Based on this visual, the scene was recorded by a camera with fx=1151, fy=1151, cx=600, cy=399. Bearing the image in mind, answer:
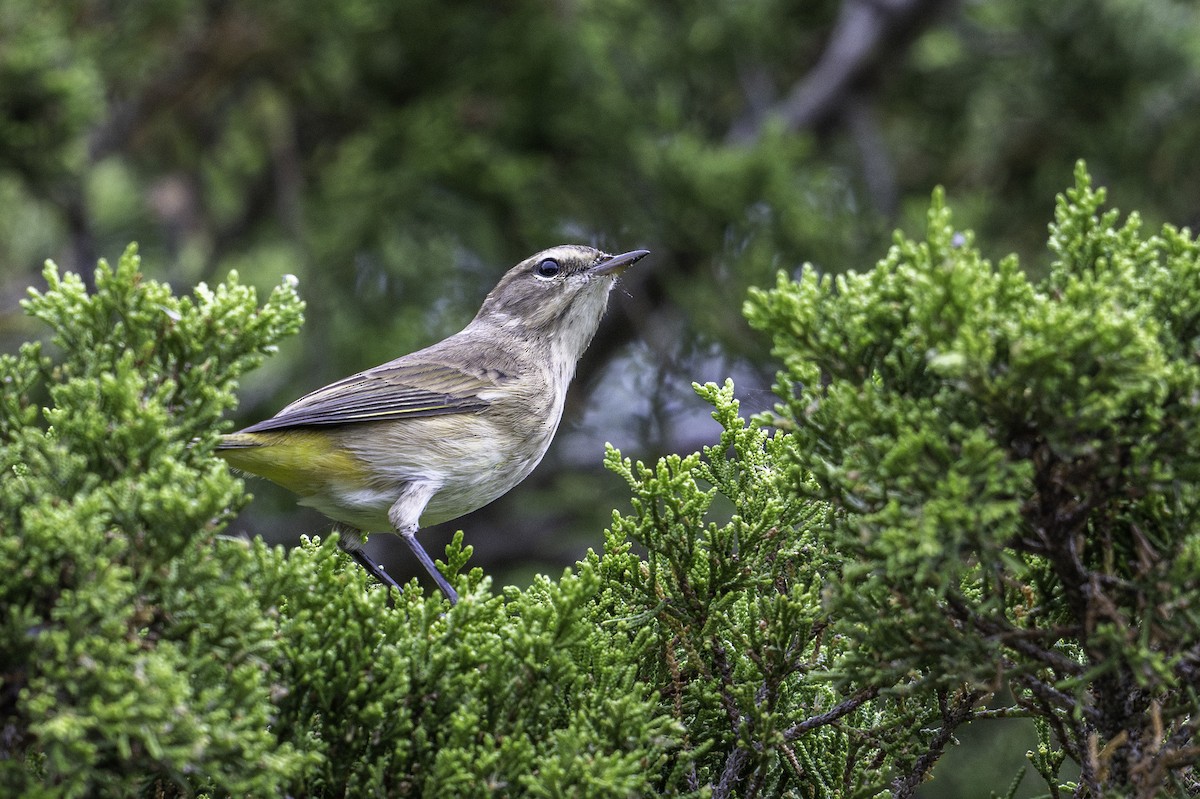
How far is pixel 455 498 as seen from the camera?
482 centimetres

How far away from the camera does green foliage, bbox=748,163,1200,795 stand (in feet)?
7.72

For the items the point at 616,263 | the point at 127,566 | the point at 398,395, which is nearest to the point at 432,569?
the point at 398,395

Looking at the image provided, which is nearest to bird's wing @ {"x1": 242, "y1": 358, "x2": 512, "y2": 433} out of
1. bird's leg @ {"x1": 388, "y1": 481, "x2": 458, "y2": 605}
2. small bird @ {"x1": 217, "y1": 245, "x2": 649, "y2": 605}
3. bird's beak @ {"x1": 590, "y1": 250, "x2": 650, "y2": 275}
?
small bird @ {"x1": 217, "y1": 245, "x2": 649, "y2": 605}

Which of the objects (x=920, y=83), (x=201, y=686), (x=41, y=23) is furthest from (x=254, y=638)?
(x=920, y=83)

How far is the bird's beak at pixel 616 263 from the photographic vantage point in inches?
209

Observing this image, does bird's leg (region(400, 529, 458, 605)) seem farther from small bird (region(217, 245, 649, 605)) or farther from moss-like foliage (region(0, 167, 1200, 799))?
moss-like foliage (region(0, 167, 1200, 799))

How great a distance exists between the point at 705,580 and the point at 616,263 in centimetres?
255

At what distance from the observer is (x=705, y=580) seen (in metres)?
3.23

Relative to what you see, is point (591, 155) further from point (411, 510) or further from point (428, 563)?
point (428, 563)

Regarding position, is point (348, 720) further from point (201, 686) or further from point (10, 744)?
point (10, 744)

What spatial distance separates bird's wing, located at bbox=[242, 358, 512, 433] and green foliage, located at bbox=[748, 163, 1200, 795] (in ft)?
7.95

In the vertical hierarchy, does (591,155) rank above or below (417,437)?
above

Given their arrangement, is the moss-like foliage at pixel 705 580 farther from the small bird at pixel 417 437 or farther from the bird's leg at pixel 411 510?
the bird's leg at pixel 411 510

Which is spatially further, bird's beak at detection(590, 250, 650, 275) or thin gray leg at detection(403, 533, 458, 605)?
bird's beak at detection(590, 250, 650, 275)
